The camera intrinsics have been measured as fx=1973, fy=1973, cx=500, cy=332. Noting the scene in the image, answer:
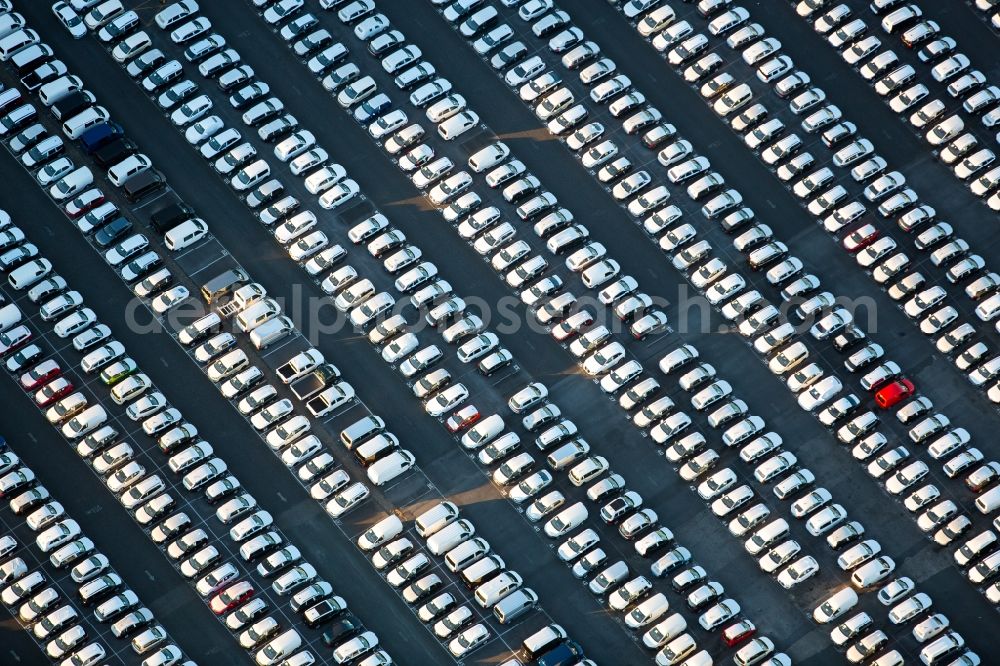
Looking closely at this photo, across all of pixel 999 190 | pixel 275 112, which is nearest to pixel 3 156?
pixel 275 112

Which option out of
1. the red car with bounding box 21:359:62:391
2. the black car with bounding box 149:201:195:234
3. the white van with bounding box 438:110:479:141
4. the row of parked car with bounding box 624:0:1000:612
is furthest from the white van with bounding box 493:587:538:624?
the black car with bounding box 149:201:195:234

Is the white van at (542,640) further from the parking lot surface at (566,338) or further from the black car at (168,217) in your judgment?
the black car at (168,217)

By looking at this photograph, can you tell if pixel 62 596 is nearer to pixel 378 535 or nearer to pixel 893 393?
pixel 378 535

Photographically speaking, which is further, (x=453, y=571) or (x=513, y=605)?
(x=453, y=571)

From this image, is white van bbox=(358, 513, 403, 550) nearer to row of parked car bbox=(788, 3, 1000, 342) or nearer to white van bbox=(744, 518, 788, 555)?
white van bbox=(744, 518, 788, 555)

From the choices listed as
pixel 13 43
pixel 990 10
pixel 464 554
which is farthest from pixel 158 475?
pixel 990 10

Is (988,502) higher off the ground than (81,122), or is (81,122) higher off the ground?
(81,122)

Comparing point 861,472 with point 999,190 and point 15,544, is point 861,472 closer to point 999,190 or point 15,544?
point 999,190
